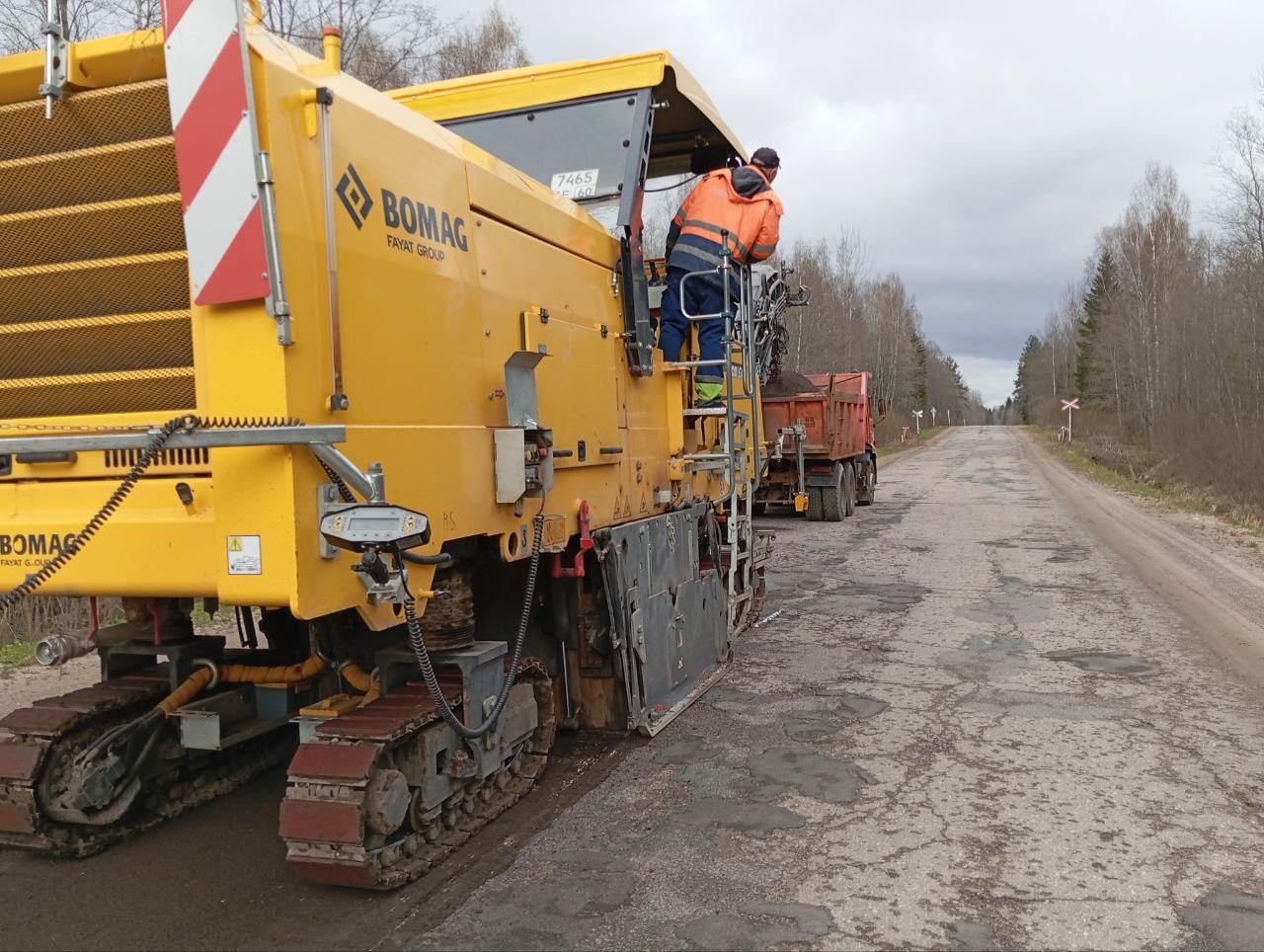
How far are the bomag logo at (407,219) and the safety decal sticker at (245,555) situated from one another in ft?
3.39

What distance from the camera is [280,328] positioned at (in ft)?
8.75

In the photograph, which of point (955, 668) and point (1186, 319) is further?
point (1186, 319)

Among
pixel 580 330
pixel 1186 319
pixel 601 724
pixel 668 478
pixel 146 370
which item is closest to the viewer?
pixel 146 370

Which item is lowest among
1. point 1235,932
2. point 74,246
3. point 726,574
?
point 1235,932

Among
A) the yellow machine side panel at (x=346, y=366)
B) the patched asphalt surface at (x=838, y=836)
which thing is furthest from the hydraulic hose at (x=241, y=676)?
the yellow machine side panel at (x=346, y=366)

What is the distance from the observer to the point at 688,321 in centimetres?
588

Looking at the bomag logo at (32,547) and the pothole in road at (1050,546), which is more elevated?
the bomag logo at (32,547)

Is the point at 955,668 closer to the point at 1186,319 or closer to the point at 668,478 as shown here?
the point at 668,478

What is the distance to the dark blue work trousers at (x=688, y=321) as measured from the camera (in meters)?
5.82

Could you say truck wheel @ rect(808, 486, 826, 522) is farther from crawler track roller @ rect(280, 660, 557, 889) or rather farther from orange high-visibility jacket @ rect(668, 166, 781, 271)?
crawler track roller @ rect(280, 660, 557, 889)

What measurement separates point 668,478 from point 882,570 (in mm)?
5649

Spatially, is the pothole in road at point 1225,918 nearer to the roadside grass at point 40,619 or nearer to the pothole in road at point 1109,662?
the pothole in road at point 1109,662

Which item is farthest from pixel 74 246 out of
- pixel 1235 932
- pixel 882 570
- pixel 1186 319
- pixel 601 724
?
pixel 1186 319

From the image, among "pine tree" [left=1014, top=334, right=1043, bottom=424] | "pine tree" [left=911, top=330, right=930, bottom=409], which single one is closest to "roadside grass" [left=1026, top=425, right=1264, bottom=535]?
"pine tree" [left=911, top=330, right=930, bottom=409]
